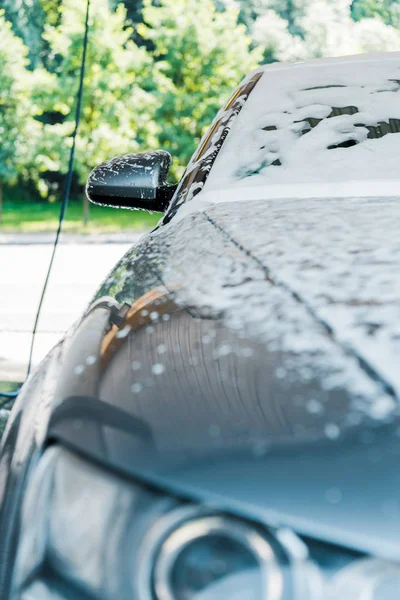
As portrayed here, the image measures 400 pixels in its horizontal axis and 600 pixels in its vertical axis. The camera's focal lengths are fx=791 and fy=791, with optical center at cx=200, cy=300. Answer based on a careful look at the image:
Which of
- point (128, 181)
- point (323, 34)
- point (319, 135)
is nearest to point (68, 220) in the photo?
point (323, 34)

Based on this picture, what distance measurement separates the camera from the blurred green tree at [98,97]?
995 inches

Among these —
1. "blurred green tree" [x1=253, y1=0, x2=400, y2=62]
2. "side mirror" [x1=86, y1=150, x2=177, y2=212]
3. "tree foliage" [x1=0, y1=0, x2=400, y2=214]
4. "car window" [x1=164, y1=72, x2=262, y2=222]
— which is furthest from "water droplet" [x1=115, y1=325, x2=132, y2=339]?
"blurred green tree" [x1=253, y1=0, x2=400, y2=62]

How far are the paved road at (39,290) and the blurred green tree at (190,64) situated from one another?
9524mm

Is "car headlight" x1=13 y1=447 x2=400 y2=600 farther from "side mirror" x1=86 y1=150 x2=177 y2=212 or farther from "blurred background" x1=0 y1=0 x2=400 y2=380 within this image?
"blurred background" x1=0 y1=0 x2=400 y2=380

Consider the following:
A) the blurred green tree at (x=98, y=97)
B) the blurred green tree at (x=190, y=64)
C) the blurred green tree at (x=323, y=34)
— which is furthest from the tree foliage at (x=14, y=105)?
the blurred green tree at (x=323, y=34)

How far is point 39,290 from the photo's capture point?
1025 cm

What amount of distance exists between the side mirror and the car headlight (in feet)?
4.62

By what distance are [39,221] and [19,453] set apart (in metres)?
28.3

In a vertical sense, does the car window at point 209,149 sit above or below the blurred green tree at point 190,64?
above

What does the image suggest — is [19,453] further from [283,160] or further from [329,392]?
[283,160]

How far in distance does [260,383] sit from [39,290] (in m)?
9.60

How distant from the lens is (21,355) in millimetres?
4949

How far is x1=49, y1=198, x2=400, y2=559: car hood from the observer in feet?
2.49

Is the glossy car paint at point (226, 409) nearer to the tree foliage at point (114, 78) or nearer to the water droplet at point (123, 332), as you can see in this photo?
the water droplet at point (123, 332)
